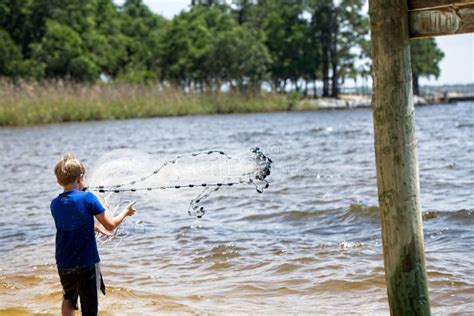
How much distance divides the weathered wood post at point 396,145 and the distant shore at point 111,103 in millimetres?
41571

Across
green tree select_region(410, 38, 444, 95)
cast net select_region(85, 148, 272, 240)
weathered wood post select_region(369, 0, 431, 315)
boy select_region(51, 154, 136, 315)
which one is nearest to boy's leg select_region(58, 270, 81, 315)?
boy select_region(51, 154, 136, 315)

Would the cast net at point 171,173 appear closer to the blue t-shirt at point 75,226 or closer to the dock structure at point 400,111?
the blue t-shirt at point 75,226

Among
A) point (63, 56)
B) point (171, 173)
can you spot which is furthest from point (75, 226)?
point (63, 56)

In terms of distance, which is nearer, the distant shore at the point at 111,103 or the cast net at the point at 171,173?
the cast net at the point at 171,173

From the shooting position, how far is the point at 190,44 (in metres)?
79.1

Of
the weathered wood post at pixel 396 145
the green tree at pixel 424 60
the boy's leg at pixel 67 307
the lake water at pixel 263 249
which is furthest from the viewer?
the green tree at pixel 424 60

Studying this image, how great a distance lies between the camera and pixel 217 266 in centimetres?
934

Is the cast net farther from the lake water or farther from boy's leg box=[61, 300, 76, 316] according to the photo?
boy's leg box=[61, 300, 76, 316]

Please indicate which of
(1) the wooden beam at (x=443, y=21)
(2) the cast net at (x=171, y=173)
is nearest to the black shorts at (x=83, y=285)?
(2) the cast net at (x=171, y=173)

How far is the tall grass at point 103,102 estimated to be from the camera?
151ft

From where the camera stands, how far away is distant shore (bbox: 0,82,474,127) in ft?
151

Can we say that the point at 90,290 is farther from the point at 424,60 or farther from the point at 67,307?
the point at 424,60

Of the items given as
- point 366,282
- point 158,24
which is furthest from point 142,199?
point 158,24

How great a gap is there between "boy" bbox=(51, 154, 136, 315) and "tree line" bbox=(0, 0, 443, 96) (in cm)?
5939
